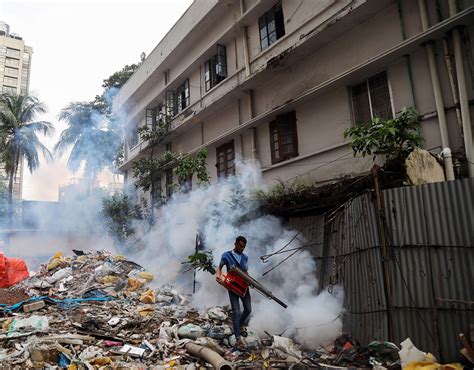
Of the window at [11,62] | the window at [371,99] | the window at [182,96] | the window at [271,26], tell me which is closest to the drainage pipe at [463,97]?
the window at [371,99]

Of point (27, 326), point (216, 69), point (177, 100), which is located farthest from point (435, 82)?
point (177, 100)

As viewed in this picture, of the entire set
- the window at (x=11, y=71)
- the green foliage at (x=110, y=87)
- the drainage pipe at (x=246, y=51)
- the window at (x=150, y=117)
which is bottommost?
the drainage pipe at (x=246, y=51)

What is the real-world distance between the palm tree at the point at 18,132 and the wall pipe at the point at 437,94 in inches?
929

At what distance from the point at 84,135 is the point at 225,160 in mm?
15338

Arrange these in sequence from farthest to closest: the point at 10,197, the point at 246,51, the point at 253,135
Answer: the point at 10,197 → the point at 246,51 → the point at 253,135

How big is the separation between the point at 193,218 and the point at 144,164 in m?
4.55

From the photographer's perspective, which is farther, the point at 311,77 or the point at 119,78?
the point at 119,78

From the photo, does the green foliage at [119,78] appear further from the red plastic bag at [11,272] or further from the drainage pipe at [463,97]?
the drainage pipe at [463,97]

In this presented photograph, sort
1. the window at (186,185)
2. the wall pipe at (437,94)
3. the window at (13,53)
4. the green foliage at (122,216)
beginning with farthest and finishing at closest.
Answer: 1. the window at (13,53)
2. the green foliage at (122,216)
3. the window at (186,185)
4. the wall pipe at (437,94)

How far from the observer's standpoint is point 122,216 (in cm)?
1598

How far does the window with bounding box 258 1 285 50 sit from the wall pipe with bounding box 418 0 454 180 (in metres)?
4.16

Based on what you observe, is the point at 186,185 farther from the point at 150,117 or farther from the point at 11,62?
the point at 11,62

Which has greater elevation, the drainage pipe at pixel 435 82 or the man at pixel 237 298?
the drainage pipe at pixel 435 82

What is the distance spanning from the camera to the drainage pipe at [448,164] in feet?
17.0
